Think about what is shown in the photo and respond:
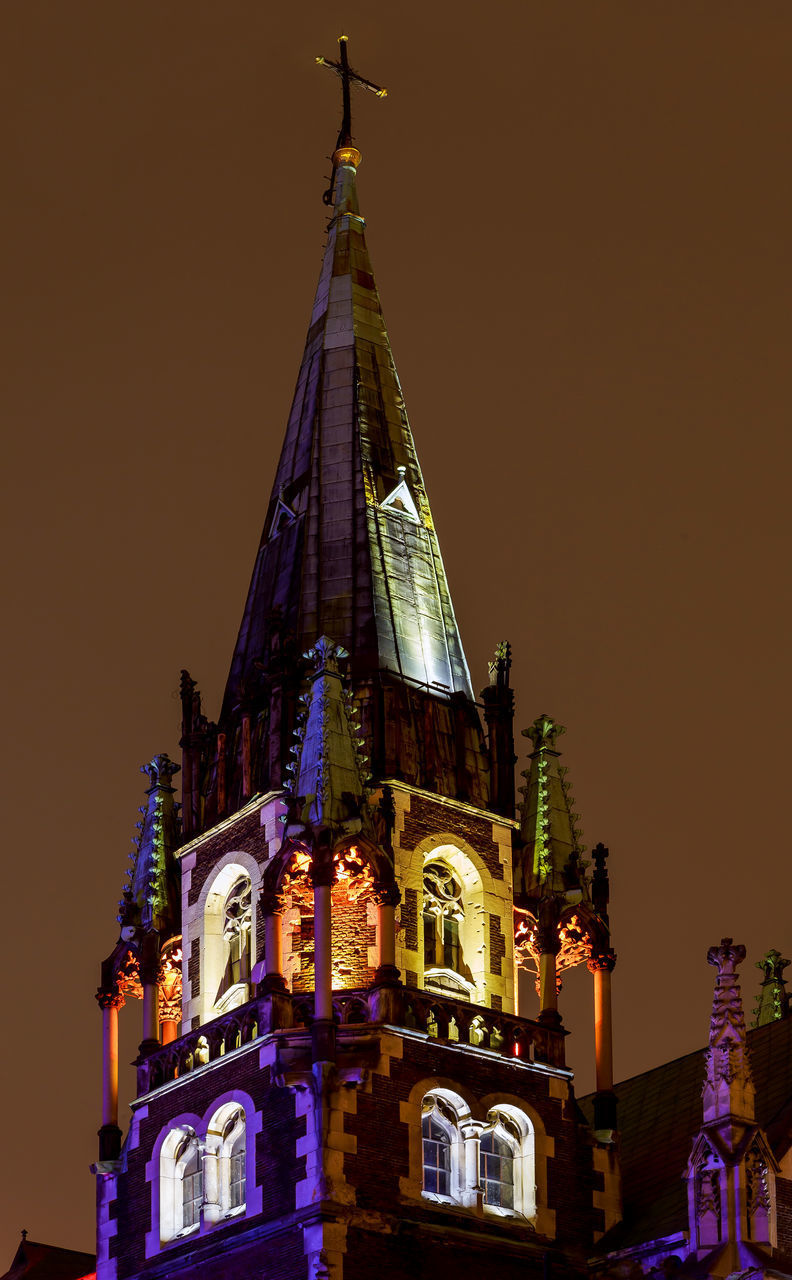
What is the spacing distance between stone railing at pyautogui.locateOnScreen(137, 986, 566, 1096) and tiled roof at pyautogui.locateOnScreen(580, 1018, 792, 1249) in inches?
119

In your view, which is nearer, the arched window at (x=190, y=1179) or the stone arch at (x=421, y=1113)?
the stone arch at (x=421, y=1113)

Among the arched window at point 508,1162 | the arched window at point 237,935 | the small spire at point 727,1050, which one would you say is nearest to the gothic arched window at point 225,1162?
the arched window at point 237,935

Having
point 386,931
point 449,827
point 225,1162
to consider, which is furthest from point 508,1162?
point 449,827

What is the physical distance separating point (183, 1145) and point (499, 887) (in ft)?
26.7

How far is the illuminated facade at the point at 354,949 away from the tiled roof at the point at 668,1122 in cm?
84

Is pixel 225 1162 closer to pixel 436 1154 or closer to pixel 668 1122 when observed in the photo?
pixel 436 1154

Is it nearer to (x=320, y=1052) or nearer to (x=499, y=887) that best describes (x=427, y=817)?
(x=499, y=887)

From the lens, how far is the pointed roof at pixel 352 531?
175ft

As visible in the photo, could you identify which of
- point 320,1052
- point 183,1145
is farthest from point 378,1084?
point 183,1145

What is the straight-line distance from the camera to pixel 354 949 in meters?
48.6

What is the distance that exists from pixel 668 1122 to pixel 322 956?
972 centimetres

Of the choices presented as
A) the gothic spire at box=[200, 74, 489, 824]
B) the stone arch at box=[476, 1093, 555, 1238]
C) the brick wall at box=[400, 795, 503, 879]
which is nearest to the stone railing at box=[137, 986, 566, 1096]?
the stone arch at box=[476, 1093, 555, 1238]

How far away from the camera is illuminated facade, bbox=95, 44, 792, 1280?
4638 cm

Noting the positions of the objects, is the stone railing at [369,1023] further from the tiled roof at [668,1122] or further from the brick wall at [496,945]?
the tiled roof at [668,1122]
